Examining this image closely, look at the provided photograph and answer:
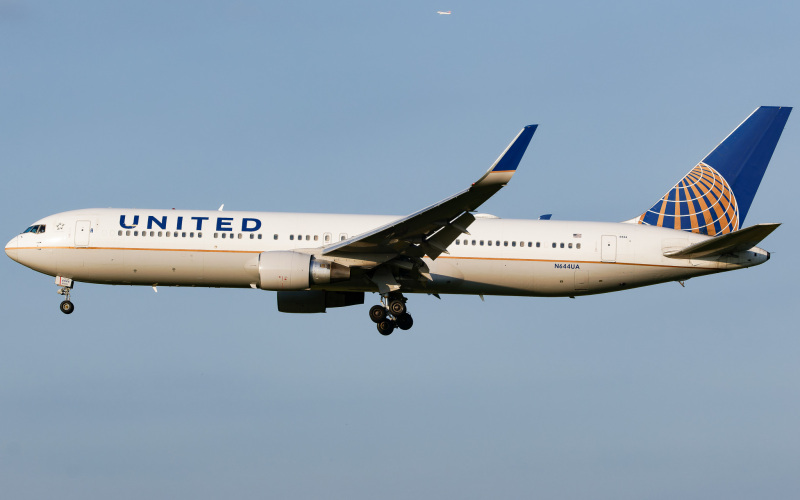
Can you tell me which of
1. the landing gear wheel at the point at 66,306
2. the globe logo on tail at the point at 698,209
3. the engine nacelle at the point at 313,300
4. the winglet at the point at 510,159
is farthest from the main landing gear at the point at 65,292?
the globe logo on tail at the point at 698,209

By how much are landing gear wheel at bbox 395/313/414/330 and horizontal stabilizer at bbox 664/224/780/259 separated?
29.9 feet

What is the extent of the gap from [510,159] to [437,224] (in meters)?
4.52

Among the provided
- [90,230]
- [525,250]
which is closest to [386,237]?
[525,250]

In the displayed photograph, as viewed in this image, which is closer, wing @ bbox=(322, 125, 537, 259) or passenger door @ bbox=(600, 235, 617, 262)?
wing @ bbox=(322, 125, 537, 259)

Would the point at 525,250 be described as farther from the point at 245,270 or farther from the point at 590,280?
the point at 245,270

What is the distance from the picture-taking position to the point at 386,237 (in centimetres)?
3556

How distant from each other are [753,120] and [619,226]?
745 cm

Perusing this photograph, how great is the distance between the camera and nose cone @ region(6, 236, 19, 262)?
1585 inches

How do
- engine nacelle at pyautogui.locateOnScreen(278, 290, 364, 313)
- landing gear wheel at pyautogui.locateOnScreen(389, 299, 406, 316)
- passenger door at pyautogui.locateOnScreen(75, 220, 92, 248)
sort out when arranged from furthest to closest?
engine nacelle at pyautogui.locateOnScreen(278, 290, 364, 313)
passenger door at pyautogui.locateOnScreen(75, 220, 92, 248)
landing gear wheel at pyautogui.locateOnScreen(389, 299, 406, 316)

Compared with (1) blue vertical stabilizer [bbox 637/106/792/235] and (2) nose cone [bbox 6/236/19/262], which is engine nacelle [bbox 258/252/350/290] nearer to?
(2) nose cone [bbox 6/236/19/262]

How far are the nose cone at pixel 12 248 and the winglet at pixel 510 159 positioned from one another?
18.5 meters

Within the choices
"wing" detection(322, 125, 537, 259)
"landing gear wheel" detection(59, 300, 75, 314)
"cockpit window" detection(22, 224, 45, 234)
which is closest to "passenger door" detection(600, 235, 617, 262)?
"wing" detection(322, 125, 537, 259)

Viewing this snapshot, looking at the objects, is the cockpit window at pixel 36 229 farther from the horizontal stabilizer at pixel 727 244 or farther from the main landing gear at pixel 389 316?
the horizontal stabilizer at pixel 727 244

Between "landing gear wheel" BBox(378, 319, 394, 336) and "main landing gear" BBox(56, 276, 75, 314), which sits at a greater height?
"main landing gear" BBox(56, 276, 75, 314)
